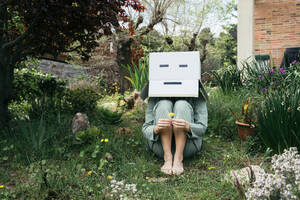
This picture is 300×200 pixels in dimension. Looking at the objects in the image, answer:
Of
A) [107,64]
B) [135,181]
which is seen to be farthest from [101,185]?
[107,64]

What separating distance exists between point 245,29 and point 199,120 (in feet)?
18.4

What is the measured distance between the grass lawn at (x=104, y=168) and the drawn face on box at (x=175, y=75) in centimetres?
77

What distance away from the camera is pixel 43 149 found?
2885 mm

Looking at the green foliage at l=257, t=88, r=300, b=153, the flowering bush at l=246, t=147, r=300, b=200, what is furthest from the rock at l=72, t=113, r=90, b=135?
the flowering bush at l=246, t=147, r=300, b=200

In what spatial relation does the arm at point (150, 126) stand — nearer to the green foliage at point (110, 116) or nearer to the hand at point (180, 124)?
the hand at point (180, 124)

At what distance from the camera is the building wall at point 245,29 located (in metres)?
7.42

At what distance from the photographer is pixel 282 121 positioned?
8.70 ft

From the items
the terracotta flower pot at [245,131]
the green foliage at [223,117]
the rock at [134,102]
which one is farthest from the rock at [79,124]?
the terracotta flower pot at [245,131]

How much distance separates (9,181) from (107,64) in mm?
7430

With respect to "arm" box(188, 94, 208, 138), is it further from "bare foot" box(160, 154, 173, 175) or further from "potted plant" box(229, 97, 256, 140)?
"potted plant" box(229, 97, 256, 140)

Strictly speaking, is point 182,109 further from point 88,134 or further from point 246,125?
point 88,134

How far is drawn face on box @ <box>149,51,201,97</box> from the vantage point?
2.77 meters

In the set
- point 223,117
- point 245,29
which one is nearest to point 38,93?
point 223,117

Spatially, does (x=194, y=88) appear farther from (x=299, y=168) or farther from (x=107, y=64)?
(x=107, y=64)
